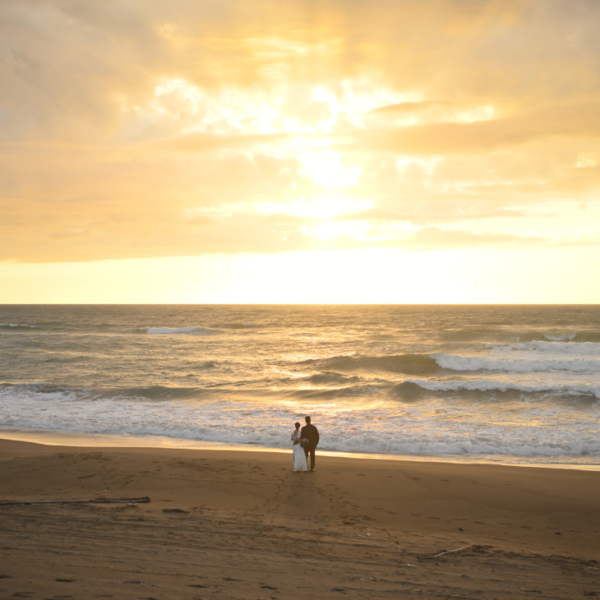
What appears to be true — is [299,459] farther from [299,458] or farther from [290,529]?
[290,529]

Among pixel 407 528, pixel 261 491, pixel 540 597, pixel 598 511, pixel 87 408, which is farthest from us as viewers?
pixel 87 408

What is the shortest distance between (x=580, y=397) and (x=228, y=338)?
3625cm

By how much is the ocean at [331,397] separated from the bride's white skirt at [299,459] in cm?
358

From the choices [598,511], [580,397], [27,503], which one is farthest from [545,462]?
[27,503]

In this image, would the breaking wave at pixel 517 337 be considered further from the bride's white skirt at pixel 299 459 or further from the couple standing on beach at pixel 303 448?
the bride's white skirt at pixel 299 459

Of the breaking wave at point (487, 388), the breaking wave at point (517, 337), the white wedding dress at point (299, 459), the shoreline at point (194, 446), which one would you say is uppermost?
the breaking wave at point (517, 337)

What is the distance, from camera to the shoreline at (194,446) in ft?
41.9

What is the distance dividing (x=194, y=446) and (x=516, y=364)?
929 inches

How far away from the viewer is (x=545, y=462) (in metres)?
12.9

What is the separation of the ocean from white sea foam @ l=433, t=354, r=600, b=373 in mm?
115

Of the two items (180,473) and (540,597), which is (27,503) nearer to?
(180,473)

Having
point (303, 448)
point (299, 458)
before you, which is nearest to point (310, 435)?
point (303, 448)

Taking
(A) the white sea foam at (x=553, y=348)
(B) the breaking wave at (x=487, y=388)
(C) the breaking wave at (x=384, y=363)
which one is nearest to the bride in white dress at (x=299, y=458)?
(B) the breaking wave at (x=487, y=388)

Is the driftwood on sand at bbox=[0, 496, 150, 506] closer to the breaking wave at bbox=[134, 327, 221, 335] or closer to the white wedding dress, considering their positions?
the white wedding dress
